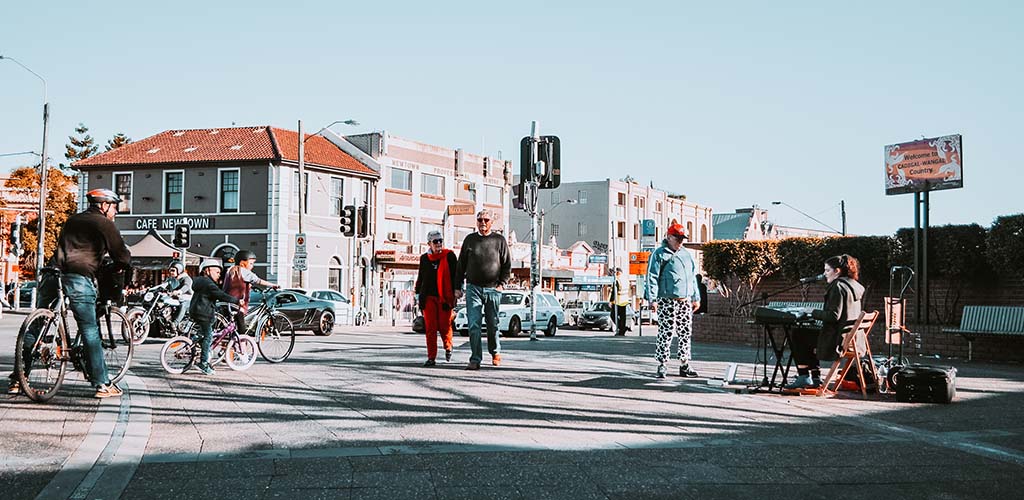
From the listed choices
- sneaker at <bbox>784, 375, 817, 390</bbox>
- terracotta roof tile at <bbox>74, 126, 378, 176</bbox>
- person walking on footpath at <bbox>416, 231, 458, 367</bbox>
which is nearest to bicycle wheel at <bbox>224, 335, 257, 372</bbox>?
person walking on footpath at <bbox>416, 231, 458, 367</bbox>

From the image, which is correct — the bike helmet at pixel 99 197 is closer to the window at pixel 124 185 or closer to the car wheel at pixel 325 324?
the car wheel at pixel 325 324

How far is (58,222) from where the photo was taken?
50.7 metres

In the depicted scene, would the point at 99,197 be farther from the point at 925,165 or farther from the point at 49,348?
the point at 925,165

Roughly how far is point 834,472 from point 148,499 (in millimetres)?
3598

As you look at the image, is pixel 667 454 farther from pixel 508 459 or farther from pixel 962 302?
pixel 962 302

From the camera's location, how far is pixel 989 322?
16.2 metres

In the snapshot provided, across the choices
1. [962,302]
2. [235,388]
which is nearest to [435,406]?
[235,388]

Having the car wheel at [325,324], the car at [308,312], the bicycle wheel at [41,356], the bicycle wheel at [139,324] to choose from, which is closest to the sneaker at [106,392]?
the bicycle wheel at [41,356]

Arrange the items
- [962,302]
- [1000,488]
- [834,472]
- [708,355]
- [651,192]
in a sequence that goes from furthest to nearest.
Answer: [651,192]
[962,302]
[708,355]
[834,472]
[1000,488]

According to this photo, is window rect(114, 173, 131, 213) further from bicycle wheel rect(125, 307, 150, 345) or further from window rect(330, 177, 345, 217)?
bicycle wheel rect(125, 307, 150, 345)

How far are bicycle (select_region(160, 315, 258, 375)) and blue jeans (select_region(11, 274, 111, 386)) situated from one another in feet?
8.98

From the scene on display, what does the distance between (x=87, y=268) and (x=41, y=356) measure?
813 millimetres

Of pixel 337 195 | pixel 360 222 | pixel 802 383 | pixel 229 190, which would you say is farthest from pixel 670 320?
pixel 337 195

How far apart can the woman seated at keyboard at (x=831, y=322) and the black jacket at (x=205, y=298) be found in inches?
253
